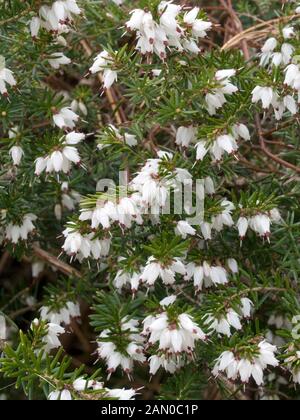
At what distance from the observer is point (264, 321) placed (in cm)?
356

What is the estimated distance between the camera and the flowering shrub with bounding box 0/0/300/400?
271 cm

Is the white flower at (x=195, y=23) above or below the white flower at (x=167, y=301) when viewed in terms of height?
above

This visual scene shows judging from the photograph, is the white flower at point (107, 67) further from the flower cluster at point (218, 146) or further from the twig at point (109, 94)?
the twig at point (109, 94)

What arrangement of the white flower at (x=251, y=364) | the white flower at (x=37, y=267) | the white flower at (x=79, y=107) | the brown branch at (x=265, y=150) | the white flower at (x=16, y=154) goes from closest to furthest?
the white flower at (x=251, y=364), the white flower at (x=16, y=154), the brown branch at (x=265, y=150), the white flower at (x=79, y=107), the white flower at (x=37, y=267)

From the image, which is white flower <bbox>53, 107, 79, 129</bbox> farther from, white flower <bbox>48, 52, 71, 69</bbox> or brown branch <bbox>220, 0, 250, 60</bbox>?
brown branch <bbox>220, 0, 250, 60</bbox>

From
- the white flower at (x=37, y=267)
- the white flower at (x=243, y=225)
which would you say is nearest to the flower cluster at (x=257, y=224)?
the white flower at (x=243, y=225)

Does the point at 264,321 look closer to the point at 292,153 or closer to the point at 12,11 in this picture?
the point at 292,153

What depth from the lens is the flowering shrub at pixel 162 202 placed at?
2707 millimetres

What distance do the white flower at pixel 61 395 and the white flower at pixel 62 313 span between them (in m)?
0.84

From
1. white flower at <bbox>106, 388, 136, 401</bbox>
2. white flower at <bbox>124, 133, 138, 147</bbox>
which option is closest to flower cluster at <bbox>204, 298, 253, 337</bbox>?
white flower at <bbox>106, 388, 136, 401</bbox>

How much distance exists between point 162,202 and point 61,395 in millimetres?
742

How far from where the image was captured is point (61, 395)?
98.2 inches

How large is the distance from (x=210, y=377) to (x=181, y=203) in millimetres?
681
